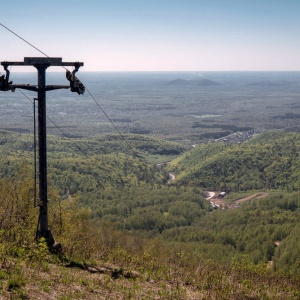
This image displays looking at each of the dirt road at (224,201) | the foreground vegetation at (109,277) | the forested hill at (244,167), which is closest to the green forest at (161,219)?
the foreground vegetation at (109,277)

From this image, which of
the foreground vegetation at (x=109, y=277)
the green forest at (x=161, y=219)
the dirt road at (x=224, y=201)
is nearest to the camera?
the foreground vegetation at (x=109, y=277)

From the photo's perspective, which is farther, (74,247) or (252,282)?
(74,247)

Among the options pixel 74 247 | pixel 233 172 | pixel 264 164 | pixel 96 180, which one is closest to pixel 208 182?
Answer: pixel 233 172

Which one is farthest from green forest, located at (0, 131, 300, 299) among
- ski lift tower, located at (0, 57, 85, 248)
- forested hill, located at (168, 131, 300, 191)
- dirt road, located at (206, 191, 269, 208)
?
dirt road, located at (206, 191, 269, 208)

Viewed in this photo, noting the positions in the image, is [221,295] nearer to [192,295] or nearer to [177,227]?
[192,295]

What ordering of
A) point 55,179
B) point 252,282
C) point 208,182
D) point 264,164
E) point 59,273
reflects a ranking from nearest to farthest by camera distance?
point 59,273, point 252,282, point 55,179, point 208,182, point 264,164

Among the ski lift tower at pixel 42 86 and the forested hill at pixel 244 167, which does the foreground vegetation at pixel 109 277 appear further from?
the forested hill at pixel 244 167

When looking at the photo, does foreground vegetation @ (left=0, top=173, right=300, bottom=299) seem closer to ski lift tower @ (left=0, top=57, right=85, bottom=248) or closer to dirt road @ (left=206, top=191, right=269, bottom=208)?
ski lift tower @ (left=0, top=57, right=85, bottom=248)
